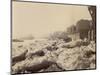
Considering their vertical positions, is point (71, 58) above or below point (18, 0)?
below

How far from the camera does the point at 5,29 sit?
2533 millimetres

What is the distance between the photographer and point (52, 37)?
8.93ft

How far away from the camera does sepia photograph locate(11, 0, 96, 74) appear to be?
8.45 feet

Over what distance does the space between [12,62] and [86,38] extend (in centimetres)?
106

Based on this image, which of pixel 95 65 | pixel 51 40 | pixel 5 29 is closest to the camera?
pixel 5 29

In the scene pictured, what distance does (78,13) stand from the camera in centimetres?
285

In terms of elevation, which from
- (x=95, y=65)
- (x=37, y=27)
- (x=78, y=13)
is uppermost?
(x=78, y=13)

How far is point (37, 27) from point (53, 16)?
265 mm

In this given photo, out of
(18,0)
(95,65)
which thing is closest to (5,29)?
(18,0)

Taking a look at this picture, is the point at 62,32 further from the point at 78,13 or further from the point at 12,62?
the point at 12,62

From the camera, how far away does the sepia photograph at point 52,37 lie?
2576 millimetres

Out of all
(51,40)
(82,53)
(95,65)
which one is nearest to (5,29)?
(51,40)

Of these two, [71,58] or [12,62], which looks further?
[71,58]

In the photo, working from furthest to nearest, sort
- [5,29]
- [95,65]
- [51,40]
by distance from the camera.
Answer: [95,65]
[51,40]
[5,29]
